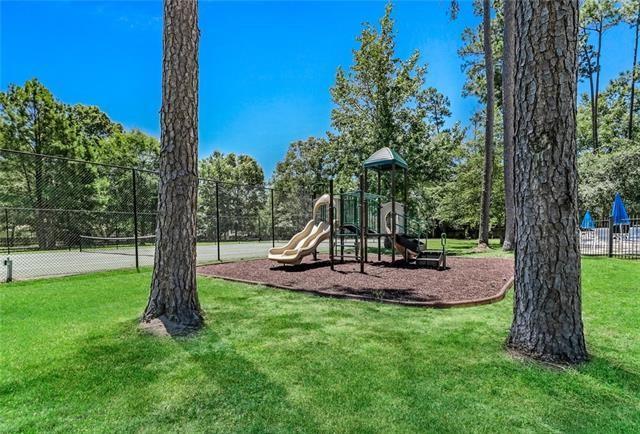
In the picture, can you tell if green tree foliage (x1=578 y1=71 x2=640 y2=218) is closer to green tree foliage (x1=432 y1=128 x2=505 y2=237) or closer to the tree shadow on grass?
green tree foliage (x1=432 y1=128 x2=505 y2=237)

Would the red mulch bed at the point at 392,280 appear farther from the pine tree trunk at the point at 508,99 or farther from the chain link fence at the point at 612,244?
the chain link fence at the point at 612,244

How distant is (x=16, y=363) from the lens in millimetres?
2729

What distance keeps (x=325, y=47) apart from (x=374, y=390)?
1760cm

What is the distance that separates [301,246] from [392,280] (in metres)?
2.76

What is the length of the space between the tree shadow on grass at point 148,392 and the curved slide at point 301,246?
16.8 ft

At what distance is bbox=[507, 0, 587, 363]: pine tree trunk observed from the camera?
2.65 meters

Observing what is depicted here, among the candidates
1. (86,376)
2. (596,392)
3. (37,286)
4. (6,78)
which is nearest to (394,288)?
(596,392)

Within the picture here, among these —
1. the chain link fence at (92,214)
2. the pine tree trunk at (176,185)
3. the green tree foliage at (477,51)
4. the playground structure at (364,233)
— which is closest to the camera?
the pine tree trunk at (176,185)

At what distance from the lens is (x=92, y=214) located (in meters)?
15.1

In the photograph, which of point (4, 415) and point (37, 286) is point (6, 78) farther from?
point (4, 415)

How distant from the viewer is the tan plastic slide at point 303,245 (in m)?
8.25

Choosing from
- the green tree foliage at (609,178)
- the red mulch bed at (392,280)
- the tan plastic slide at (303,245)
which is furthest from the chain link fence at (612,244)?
the tan plastic slide at (303,245)

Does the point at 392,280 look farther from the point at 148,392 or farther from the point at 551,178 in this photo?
the point at 148,392

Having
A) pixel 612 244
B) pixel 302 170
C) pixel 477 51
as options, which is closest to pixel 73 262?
pixel 612 244
